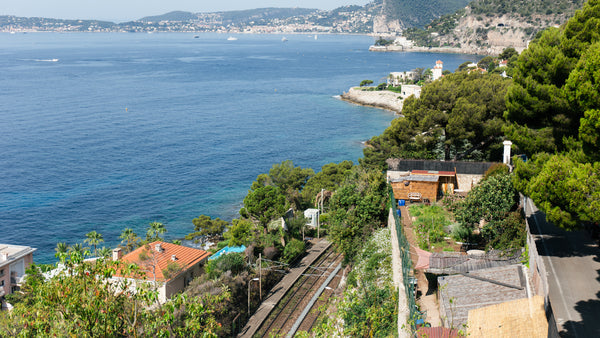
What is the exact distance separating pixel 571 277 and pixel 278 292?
13625mm

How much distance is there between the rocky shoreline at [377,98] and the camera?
78.3m

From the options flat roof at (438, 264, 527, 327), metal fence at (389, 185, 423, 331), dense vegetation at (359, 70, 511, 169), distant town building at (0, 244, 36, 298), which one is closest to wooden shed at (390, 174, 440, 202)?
dense vegetation at (359, 70, 511, 169)

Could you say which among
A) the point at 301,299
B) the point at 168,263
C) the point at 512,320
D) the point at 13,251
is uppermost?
the point at 512,320

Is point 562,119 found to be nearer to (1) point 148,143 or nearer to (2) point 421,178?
(2) point 421,178

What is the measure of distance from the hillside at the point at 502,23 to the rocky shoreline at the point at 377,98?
297 feet

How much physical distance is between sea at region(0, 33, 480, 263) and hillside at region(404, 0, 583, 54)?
7897 cm

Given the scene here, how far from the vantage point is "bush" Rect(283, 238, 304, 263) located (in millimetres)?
25453

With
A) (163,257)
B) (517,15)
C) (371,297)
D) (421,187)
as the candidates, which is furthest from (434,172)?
(517,15)

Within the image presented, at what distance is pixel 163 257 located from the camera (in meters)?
22.6

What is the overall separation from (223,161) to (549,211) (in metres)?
41.7

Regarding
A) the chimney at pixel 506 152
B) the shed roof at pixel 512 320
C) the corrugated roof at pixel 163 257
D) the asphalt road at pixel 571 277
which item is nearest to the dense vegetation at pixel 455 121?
the chimney at pixel 506 152

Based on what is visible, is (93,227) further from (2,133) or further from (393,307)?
(2,133)

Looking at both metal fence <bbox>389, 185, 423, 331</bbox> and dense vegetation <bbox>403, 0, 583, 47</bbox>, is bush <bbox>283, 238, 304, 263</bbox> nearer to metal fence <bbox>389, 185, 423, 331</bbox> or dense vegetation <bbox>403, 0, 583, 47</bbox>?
metal fence <bbox>389, 185, 423, 331</bbox>

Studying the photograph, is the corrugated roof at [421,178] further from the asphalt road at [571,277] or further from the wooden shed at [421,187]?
the asphalt road at [571,277]
